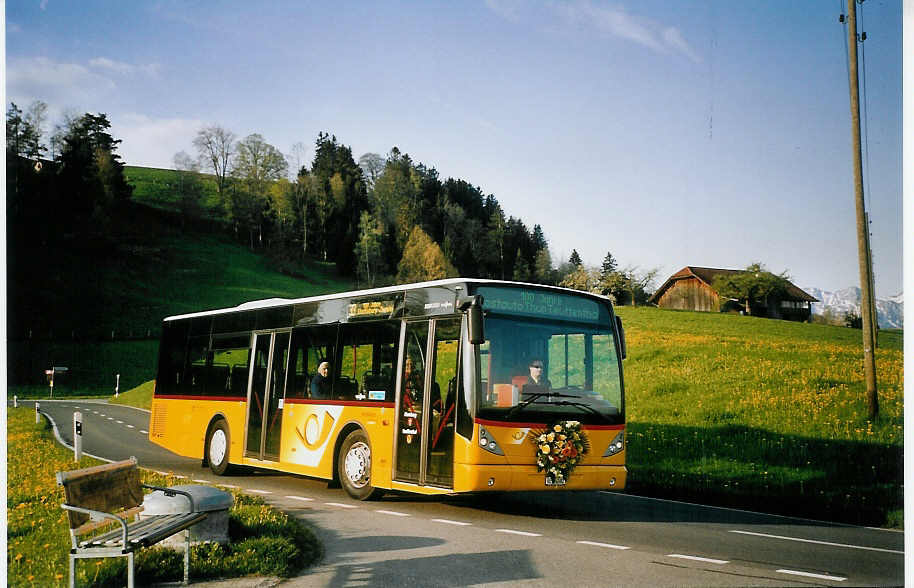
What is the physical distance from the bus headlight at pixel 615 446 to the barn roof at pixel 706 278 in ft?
37.4

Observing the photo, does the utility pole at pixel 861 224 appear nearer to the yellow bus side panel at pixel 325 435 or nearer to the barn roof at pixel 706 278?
the barn roof at pixel 706 278

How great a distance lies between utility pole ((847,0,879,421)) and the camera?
14703 millimetres

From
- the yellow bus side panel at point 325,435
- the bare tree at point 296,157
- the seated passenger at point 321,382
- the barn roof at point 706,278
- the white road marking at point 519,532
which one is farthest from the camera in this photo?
the bare tree at point 296,157

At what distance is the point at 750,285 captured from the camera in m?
24.3

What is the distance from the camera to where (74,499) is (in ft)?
19.9

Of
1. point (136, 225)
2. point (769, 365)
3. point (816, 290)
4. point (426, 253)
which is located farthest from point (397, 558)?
point (426, 253)

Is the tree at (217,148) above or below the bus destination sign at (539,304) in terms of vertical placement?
above

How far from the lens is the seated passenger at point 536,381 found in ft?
33.8

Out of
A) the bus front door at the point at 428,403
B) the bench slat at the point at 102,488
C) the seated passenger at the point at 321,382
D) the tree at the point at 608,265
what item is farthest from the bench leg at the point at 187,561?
the tree at the point at 608,265

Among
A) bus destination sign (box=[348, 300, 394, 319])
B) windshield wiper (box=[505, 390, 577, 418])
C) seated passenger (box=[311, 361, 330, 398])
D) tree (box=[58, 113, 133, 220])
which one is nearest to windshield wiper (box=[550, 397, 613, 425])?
windshield wiper (box=[505, 390, 577, 418])

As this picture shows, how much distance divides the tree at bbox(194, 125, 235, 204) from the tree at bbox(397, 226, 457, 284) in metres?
7.54

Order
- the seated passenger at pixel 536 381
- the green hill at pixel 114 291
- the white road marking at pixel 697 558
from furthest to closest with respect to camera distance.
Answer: the green hill at pixel 114 291 → the seated passenger at pixel 536 381 → the white road marking at pixel 697 558

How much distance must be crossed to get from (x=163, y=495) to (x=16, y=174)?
13.6 metres

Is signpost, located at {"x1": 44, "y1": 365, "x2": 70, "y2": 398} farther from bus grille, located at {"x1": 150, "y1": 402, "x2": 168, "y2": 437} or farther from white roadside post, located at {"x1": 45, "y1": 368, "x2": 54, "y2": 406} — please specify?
bus grille, located at {"x1": 150, "y1": 402, "x2": 168, "y2": 437}
